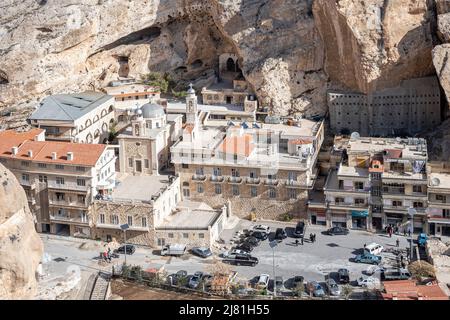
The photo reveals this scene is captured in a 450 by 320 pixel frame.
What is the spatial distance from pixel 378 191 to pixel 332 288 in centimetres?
1014

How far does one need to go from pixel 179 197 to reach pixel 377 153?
41.3 feet

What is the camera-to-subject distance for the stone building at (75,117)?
63.6m

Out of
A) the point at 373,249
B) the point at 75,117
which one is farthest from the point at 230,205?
the point at 75,117

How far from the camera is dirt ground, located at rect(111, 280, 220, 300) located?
50.3m

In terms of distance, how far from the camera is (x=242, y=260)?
5416 centimetres

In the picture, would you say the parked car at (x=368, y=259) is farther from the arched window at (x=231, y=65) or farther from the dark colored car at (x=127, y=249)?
the arched window at (x=231, y=65)

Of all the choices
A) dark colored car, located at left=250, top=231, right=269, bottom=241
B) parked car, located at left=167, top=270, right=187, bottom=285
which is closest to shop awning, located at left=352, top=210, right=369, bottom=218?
dark colored car, located at left=250, top=231, right=269, bottom=241

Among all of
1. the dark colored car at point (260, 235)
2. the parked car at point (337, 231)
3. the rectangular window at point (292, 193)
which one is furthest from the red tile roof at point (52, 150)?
the parked car at point (337, 231)

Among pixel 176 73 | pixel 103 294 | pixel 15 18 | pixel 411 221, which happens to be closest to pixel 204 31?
pixel 176 73

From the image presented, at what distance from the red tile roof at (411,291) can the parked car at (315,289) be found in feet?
10.5

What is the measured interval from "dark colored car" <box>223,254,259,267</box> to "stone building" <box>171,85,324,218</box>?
6.54 meters

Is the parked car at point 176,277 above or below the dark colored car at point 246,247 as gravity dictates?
below

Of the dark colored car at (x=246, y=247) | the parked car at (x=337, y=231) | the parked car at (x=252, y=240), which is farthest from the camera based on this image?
the parked car at (x=337, y=231)

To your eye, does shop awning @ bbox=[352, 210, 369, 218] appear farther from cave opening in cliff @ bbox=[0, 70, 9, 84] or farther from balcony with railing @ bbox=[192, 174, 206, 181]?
cave opening in cliff @ bbox=[0, 70, 9, 84]
